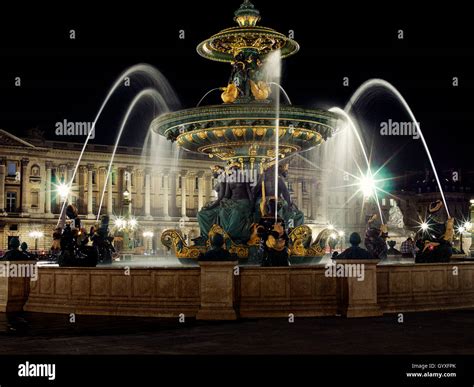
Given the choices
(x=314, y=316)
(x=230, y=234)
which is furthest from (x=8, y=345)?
(x=230, y=234)

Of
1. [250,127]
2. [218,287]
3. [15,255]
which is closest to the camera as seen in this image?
[218,287]

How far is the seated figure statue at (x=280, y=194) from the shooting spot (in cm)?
1577

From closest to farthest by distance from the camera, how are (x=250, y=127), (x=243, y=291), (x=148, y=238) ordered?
(x=243, y=291) → (x=250, y=127) → (x=148, y=238)

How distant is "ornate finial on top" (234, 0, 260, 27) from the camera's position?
53.9 feet

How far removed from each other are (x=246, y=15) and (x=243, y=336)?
9.42 meters

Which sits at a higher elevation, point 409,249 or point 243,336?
point 409,249

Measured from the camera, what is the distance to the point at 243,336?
29.3 ft

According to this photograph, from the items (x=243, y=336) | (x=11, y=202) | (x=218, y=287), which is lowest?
(x=243, y=336)

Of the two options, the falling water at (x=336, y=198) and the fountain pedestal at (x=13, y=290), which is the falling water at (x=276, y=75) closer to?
the fountain pedestal at (x=13, y=290)

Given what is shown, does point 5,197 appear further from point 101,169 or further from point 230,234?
point 230,234

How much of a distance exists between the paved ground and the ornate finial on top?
814 centimetres

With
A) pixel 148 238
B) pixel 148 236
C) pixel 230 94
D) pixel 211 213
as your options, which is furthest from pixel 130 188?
pixel 230 94

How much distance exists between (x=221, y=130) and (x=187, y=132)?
0.87m

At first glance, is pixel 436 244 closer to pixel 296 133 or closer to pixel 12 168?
pixel 296 133
